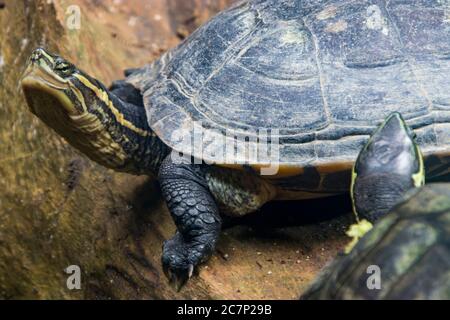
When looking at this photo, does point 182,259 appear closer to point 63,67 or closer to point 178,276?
point 178,276

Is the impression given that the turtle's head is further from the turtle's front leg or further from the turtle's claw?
the turtle's claw

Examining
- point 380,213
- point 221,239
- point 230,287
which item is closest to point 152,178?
point 221,239

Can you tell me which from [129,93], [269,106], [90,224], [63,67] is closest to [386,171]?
[269,106]

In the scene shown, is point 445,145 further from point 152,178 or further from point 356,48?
point 152,178

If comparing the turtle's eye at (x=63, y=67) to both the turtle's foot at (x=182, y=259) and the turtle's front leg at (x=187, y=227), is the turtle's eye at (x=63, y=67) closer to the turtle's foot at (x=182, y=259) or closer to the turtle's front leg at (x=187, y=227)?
the turtle's front leg at (x=187, y=227)

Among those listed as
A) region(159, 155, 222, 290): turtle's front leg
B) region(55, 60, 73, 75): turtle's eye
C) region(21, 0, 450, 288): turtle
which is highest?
region(55, 60, 73, 75): turtle's eye

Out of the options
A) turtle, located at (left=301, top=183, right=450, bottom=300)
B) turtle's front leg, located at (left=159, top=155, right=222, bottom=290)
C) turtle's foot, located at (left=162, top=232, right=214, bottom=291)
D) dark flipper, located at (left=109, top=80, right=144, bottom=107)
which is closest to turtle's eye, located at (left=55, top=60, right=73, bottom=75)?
turtle's front leg, located at (left=159, top=155, right=222, bottom=290)

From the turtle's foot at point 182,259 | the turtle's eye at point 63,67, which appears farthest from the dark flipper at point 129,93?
the turtle's foot at point 182,259
